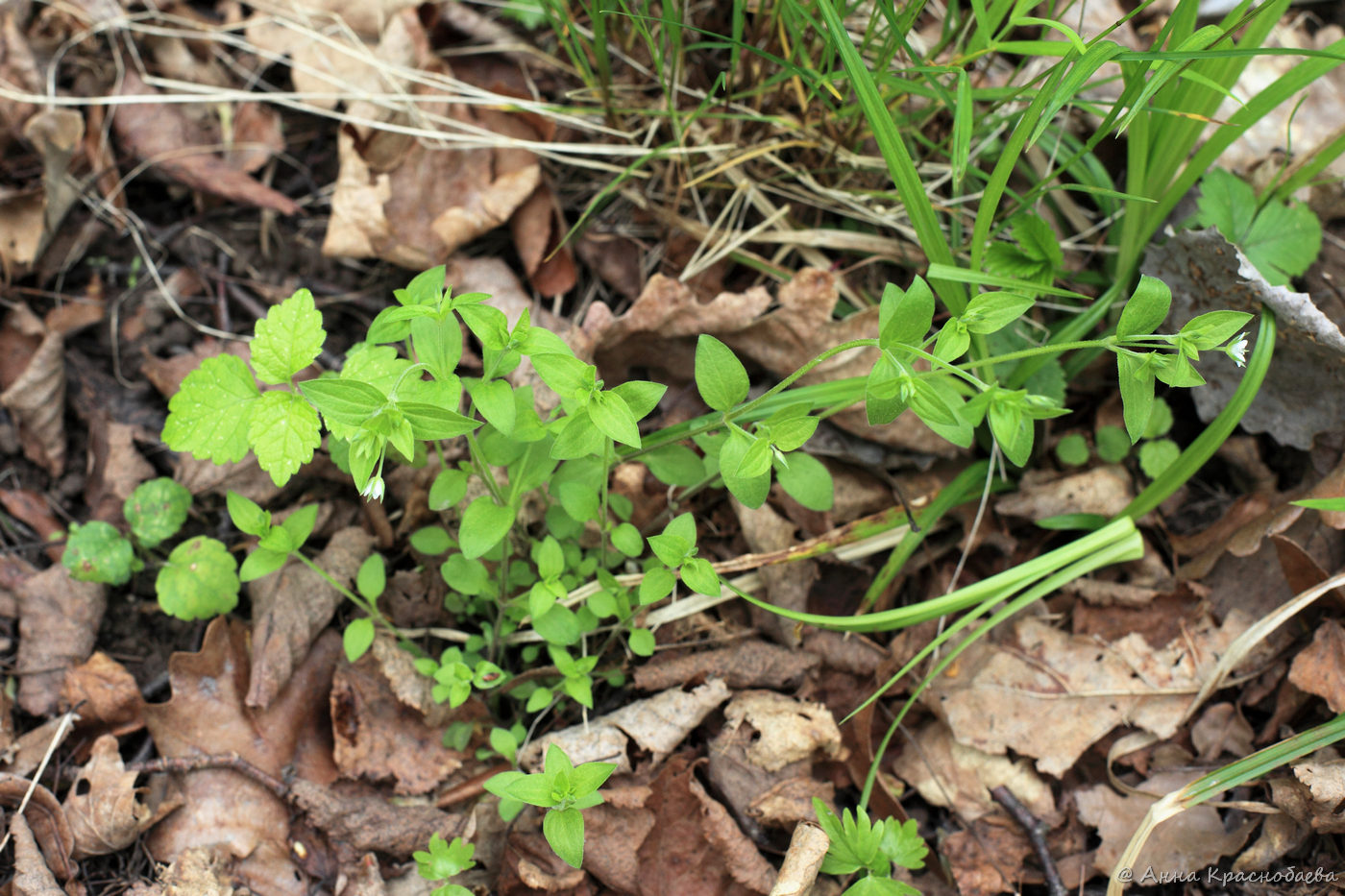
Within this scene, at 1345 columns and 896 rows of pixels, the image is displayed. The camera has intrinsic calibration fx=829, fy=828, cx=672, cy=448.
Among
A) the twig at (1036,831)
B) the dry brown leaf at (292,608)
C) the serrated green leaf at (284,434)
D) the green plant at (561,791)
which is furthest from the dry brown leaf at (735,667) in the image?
the serrated green leaf at (284,434)

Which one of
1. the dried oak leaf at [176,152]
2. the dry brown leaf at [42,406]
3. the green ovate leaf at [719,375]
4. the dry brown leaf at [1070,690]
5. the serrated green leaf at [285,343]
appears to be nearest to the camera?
the green ovate leaf at [719,375]

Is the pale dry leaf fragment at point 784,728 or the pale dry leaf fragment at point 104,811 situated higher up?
the pale dry leaf fragment at point 784,728

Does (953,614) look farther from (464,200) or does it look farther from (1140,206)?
(464,200)

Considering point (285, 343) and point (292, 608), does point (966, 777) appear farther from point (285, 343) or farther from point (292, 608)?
point (285, 343)

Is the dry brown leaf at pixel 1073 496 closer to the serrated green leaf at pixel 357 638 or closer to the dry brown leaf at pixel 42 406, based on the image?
the serrated green leaf at pixel 357 638

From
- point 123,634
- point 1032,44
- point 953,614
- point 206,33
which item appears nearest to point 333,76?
point 206,33

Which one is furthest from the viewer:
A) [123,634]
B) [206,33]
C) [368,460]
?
[206,33]

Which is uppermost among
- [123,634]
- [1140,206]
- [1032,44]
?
[1032,44]
